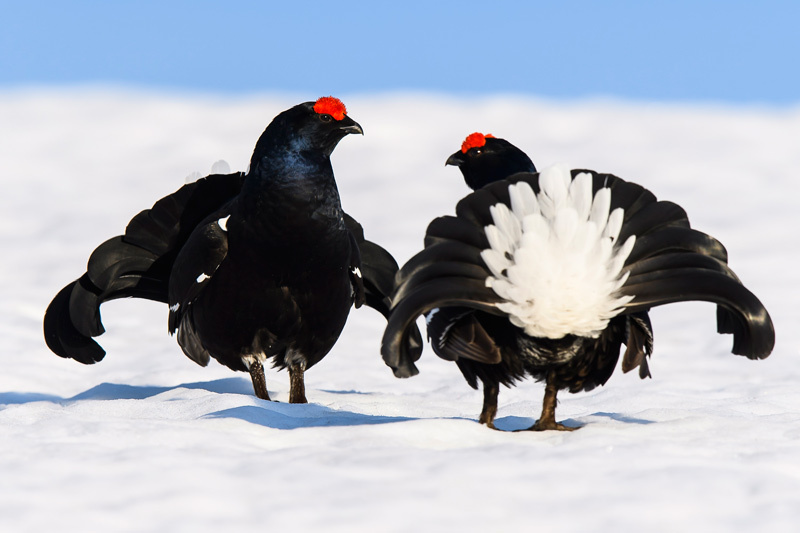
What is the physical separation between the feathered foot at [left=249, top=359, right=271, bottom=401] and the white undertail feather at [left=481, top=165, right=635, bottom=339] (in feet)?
7.50

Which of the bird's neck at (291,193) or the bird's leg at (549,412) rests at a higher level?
the bird's neck at (291,193)

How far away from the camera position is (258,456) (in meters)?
3.55

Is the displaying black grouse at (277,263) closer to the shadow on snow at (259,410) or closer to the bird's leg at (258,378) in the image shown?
the bird's leg at (258,378)

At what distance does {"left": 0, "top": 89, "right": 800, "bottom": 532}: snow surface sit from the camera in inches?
121

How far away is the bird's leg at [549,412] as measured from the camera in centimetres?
432

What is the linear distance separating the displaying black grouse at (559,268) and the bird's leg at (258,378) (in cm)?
196

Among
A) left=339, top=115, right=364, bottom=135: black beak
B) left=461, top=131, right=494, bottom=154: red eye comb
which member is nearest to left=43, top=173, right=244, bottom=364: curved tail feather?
left=339, top=115, right=364, bottom=135: black beak

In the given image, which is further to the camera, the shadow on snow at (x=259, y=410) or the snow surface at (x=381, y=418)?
the shadow on snow at (x=259, y=410)

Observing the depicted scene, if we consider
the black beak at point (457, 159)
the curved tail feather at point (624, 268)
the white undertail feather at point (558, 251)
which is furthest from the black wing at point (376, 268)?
the white undertail feather at point (558, 251)

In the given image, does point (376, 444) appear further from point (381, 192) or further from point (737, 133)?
point (737, 133)

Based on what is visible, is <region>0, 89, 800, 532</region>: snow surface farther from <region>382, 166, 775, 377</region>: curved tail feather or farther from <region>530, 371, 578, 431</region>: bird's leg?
<region>382, 166, 775, 377</region>: curved tail feather

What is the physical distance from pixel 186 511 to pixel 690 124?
2228 centimetres

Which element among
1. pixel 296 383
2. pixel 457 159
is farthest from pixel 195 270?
pixel 457 159

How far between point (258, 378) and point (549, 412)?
6.87 ft
